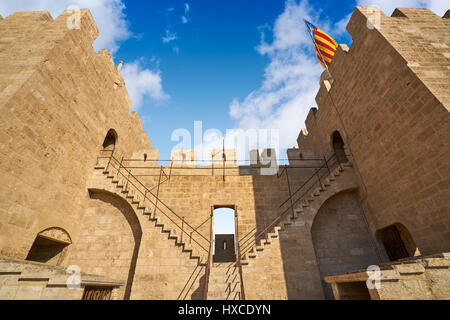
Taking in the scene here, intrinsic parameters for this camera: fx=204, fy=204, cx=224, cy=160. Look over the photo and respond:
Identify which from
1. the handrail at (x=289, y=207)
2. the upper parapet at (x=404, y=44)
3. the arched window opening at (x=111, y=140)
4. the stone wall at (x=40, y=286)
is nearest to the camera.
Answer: the stone wall at (x=40, y=286)

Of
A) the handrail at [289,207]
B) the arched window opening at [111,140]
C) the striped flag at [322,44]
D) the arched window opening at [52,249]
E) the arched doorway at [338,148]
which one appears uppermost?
the striped flag at [322,44]

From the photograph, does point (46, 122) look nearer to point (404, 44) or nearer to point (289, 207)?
point (289, 207)

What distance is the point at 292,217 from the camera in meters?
8.60

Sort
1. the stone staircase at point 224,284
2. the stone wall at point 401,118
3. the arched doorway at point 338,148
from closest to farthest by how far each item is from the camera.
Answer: the stone wall at point 401,118 → the stone staircase at point 224,284 → the arched doorway at point 338,148

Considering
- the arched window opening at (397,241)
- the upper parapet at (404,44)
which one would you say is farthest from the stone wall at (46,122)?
the arched window opening at (397,241)

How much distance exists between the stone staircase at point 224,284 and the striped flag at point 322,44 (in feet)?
40.4

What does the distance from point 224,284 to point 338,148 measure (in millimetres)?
9321

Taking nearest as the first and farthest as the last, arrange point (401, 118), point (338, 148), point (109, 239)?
1. point (401, 118)
2. point (109, 239)
3. point (338, 148)

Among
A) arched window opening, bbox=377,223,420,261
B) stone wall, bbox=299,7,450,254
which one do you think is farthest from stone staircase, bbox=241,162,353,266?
arched window opening, bbox=377,223,420,261

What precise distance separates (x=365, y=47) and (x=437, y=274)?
8354 mm

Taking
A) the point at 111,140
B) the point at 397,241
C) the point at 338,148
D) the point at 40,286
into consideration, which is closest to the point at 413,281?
the point at 397,241

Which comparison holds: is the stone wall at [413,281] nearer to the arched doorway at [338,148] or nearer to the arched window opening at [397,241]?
the arched window opening at [397,241]

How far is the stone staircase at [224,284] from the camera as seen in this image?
254 inches

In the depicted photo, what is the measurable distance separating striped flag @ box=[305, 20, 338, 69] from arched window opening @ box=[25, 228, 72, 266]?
1571 centimetres
